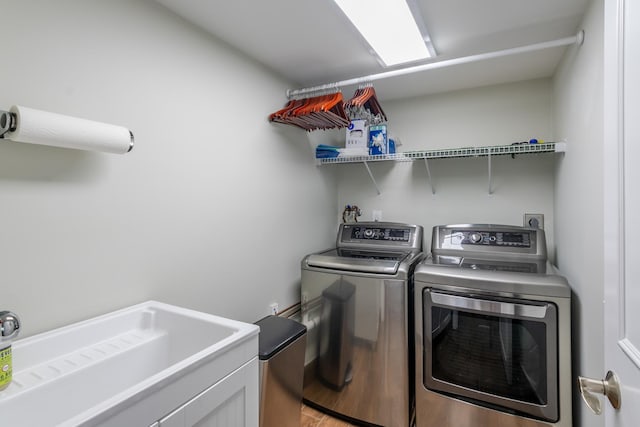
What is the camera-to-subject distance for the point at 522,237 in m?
1.97

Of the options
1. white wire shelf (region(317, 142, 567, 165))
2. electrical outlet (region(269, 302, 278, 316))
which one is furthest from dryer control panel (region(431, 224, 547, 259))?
electrical outlet (region(269, 302, 278, 316))

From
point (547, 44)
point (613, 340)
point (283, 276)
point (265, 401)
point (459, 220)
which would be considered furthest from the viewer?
point (459, 220)

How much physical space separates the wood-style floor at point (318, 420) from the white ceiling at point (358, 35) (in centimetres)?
218

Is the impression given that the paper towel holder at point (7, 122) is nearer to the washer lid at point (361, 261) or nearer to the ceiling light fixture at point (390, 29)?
the ceiling light fixture at point (390, 29)

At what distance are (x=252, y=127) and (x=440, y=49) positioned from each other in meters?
1.19

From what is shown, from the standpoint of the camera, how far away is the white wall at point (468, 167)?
7.09ft

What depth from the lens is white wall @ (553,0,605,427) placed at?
1.19 metres

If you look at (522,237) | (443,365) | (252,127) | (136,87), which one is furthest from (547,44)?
(136,87)

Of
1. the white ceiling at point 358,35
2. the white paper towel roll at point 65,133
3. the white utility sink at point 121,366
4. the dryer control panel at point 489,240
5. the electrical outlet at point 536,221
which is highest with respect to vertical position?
the white ceiling at point 358,35

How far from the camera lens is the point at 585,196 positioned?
1.36m

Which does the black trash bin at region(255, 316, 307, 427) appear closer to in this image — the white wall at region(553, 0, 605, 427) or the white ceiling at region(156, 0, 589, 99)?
the white wall at region(553, 0, 605, 427)

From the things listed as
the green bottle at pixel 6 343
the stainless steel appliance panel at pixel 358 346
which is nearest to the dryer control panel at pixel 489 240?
the stainless steel appliance panel at pixel 358 346

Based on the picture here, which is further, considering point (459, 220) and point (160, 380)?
point (459, 220)

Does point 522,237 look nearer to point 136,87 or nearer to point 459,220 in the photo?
point 459,220
